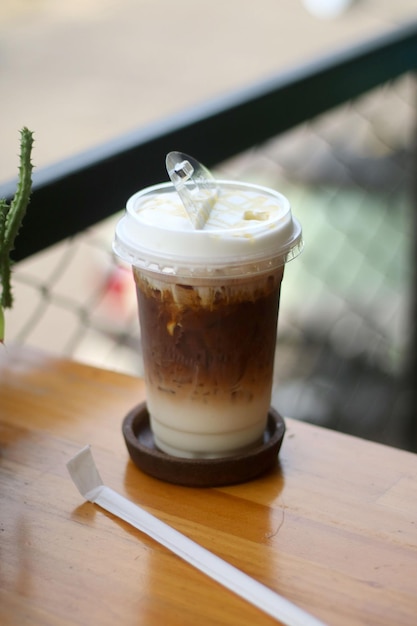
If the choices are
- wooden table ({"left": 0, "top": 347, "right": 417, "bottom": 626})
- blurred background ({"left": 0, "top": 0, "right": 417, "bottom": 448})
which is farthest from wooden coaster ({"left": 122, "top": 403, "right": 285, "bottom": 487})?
blurred background ({"left": 0, "top": 0, "right": 417, "bottom": 448})

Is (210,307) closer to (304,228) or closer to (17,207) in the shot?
(17,207)

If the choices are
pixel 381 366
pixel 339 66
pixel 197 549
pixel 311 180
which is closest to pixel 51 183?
pixel 197 549

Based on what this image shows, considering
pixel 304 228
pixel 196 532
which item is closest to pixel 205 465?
pixel 196 532

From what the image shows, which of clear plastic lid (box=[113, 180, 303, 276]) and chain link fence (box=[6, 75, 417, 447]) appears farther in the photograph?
chain link fence (box=[6, 75, 417, 447])

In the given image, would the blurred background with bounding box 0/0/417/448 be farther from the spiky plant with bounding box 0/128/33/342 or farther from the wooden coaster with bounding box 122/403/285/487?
the wooden coaster with bounding box 122/403/285/487

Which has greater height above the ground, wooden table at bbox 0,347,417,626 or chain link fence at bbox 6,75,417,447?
wooden table at bbox 0,347,417,626

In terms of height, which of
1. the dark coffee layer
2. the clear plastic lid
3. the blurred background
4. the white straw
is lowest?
the blurred background
